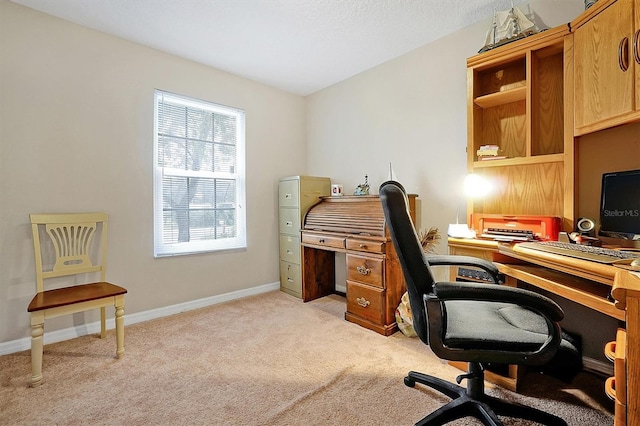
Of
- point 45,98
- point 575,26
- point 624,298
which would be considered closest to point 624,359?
point 624,298

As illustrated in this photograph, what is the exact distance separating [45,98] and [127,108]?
55cm

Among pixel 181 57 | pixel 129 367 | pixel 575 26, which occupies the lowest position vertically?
pixel 129 367

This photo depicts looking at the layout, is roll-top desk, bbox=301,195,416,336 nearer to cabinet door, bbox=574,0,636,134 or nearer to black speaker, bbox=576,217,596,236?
black speaker, bbox=576,217,596,236

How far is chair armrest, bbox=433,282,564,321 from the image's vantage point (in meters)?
1.02

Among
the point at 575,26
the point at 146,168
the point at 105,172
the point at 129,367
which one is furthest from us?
the point at 146,168

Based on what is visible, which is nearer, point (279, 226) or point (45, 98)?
point (45, 98)

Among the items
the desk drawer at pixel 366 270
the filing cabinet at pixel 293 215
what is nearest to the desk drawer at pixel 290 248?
the filing cabinet at pixel 293 215

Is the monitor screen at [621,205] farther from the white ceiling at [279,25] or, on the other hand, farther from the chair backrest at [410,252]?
the white ceiling at [279,25]

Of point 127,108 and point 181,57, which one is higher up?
point 181,57

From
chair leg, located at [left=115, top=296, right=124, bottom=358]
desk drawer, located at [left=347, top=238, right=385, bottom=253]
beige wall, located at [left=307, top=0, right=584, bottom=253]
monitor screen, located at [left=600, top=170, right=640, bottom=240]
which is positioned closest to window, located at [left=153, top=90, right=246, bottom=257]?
chair leg, located at [left=115, top=296, right=124, bottom=358]

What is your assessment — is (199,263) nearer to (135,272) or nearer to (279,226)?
(135,272)

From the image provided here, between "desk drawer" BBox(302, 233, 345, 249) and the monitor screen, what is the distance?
6.06 feet

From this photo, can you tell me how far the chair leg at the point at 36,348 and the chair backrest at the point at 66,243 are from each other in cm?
48

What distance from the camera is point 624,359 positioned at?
0.87m
